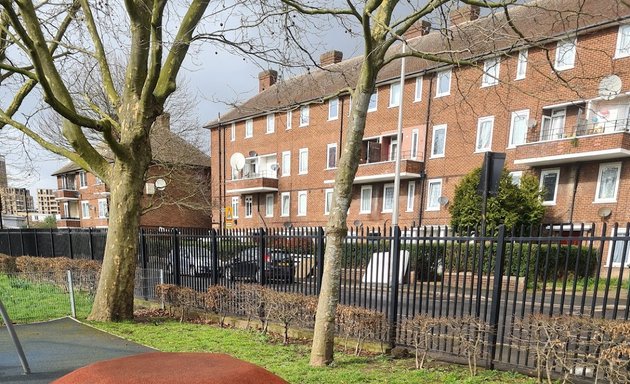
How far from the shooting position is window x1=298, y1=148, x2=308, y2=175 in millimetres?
28688

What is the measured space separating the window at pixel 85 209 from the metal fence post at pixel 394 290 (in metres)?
42.8

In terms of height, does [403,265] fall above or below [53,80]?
below

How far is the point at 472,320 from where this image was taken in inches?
196

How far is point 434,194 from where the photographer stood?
71.8 feet

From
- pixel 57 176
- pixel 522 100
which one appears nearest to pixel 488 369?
pixel 522 100

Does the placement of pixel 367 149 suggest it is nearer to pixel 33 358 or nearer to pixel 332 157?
pixel 332 157

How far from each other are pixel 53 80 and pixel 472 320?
28.8ft

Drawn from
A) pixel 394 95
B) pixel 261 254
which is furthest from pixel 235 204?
pixel 261 254

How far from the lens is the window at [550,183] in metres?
17.8

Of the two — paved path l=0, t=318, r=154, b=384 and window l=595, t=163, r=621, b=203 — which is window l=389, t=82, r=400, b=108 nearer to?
window l=595, t=163, r=621, b=203

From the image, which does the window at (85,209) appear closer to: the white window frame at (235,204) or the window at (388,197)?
the white window frame at (235,204)

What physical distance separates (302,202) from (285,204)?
202 centimetres

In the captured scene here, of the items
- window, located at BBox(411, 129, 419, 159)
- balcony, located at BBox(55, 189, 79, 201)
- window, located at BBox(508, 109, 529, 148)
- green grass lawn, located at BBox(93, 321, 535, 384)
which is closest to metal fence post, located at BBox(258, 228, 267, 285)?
green grass lawn, located at BBox(93, 321, 535, 384)

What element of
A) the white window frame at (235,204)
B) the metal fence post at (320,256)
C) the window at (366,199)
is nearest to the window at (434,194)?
the window at (366,199)
